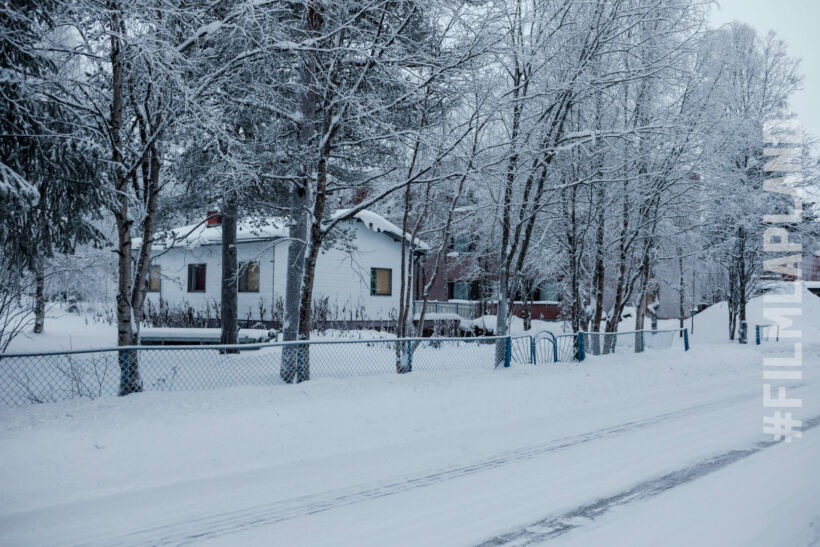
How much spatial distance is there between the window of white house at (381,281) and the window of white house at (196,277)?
23.3 feet

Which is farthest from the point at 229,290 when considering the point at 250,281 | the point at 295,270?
the point at 250,281

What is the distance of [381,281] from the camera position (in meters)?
25.1

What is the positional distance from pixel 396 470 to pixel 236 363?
4.78 meters

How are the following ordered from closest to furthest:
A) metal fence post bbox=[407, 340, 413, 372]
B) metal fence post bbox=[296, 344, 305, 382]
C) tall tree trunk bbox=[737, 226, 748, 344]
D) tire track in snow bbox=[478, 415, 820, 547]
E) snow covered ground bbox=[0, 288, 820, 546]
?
tire track in snow bbox=[478, 415, 820, 547] < snow covered ground bbox=[0, 288, 820, 546] < metal fence post bbox=[296, 344, 305, 382] < metal fence post bbox=[407, 340, 413, 372] < tall tree trunk bbox=[737, 226, 748, 344]

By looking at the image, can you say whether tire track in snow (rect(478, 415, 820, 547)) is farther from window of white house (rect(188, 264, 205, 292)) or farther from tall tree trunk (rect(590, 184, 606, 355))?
window of white house (rect(188, 264, 205, 292))

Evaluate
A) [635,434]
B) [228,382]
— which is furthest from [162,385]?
[635,434]

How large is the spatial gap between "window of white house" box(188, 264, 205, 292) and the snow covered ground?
1736cm

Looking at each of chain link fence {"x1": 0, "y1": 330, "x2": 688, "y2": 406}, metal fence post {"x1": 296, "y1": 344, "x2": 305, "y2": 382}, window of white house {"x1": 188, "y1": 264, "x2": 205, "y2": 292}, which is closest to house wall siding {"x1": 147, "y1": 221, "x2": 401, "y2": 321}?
window of white house {"x1": 188, "y1": 264, "x2": 205, "y2": 292}

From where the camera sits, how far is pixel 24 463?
561 centimetres

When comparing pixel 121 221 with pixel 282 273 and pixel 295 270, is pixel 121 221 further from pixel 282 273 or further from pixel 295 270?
pixel 282 273

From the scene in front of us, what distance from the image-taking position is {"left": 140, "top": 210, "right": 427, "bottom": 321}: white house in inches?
867

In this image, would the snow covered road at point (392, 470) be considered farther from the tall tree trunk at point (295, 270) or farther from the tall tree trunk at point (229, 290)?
the tall tree trunk at point (229, 290)

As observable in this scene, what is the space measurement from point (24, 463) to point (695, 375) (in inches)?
514

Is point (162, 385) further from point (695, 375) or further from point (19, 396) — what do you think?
point (695, 375)
